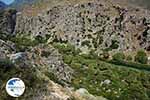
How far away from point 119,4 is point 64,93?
108 metres

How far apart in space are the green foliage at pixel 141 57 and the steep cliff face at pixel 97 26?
4619 millimetres

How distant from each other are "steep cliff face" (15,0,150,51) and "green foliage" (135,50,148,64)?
4619 millimetres

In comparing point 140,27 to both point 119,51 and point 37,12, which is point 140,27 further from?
point 37,12

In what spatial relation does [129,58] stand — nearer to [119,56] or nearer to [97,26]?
[119,56]

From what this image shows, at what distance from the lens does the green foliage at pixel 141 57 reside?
326 feet

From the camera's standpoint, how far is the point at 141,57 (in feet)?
334

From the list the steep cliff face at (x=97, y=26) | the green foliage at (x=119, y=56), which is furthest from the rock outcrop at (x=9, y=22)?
the green foliage at (x=119, y=56)

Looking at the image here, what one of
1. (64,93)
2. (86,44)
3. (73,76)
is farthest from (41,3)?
(64,93)

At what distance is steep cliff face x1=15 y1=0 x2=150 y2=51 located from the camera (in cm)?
11231

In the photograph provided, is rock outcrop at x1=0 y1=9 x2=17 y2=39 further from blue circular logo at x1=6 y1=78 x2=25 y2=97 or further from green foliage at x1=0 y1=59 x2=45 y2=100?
blue circular logo at x1=6 y1=78 x2=25 y2=97

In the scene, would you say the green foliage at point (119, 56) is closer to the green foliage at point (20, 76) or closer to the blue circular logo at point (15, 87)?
the green foliage at point (20, 76)

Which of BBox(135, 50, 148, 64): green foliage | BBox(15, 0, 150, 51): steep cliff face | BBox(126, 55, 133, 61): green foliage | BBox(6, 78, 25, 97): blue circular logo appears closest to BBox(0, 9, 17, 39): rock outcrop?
BBox(15, 0, 150, 51): steep cliff face


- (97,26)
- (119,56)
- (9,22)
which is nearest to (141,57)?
(119,56)

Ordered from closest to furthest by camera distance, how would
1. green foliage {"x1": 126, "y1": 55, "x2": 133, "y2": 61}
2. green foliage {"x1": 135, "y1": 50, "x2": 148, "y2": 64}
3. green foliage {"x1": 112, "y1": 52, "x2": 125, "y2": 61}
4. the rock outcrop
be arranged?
green foliage {"x1": 135, "y1": 50, "x2": 148, "y2": 64} < green foliage {"x1": 112, "y1": 52, "x2": 125, "y2": 61} < green foliage {"x1": 126, "y1": 55, "x2": 133, "y2": 61} < the rock outcrop
